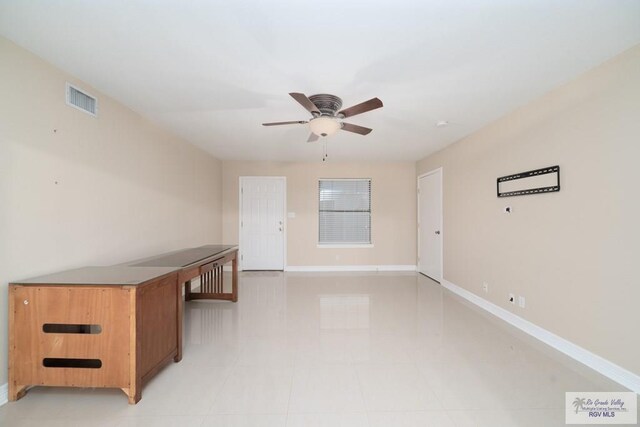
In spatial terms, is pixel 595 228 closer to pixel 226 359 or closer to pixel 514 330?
pixel 514 330

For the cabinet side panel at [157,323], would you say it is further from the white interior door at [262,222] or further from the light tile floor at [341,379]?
the white interior door at [262,222]

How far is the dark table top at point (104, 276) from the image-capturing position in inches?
69.3

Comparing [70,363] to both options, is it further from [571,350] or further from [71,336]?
[571,350]

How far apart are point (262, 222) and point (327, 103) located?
3765 mm

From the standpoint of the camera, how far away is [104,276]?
6.34 ft

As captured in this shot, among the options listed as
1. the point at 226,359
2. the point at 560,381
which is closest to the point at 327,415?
the point at 226,359

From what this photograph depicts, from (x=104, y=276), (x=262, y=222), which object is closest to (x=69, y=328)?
(x=104, y=276)

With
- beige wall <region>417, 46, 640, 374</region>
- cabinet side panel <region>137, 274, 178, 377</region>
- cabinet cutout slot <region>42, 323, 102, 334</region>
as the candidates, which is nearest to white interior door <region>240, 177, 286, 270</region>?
cabinet side panel <region>137, 274, 178, 377</region>

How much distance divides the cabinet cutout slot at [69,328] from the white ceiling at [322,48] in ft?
6.16

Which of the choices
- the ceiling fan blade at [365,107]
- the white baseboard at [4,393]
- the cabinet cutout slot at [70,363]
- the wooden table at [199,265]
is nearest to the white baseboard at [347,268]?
the wooden table at [199,265]

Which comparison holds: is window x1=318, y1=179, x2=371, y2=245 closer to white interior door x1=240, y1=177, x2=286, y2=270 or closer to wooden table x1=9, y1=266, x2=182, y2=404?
white interior door x1=240, y1=177, x2=286, y2=270

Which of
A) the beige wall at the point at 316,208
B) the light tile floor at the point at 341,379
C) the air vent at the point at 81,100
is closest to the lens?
the light tile floor at the point at 341,379

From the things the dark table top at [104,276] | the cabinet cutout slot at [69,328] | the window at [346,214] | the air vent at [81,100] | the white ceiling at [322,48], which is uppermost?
the white ceiling at [322,48]
